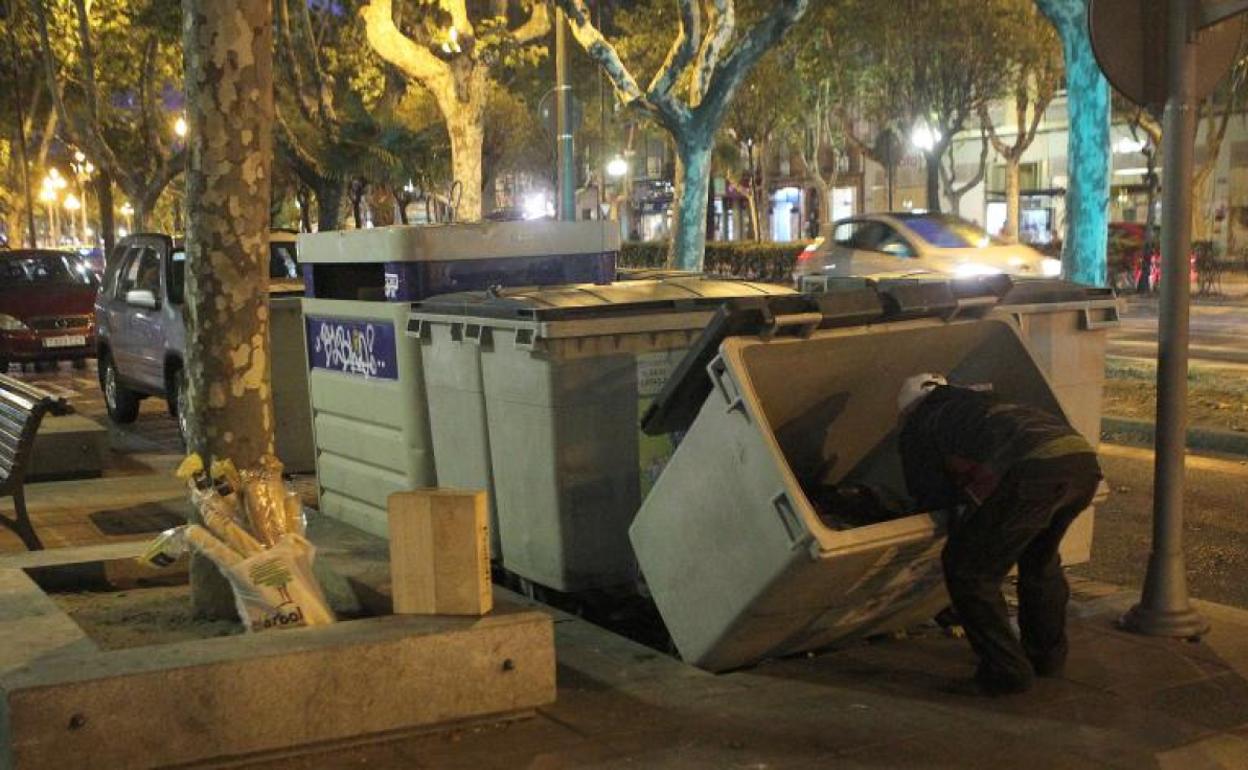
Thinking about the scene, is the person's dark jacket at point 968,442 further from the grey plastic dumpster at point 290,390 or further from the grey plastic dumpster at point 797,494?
the grey plastic dumpster at point 290,390

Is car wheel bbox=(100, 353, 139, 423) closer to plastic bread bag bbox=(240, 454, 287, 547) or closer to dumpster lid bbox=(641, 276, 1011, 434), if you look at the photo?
plastic bread bag bbox=(240, 454, 287, 547)

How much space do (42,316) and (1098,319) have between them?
1601 cm

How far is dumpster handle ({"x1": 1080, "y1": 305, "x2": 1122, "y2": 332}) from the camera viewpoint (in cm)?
632

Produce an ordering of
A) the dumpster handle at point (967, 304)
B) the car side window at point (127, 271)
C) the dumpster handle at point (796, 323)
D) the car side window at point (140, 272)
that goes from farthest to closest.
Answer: the car side window at point (127, 271)
the car side window at point (140, 272)
the dumpster handle at point (967, 304)
the dumpster handle at point (796, 323)

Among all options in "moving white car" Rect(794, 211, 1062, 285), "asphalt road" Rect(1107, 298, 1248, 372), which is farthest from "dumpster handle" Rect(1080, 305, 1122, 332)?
"moving white car" Rect(794, 211, 1062, 285)

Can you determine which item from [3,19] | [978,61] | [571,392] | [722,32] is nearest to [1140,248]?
[978,61]

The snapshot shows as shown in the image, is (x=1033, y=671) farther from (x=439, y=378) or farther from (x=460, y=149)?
(x=460, y=149)

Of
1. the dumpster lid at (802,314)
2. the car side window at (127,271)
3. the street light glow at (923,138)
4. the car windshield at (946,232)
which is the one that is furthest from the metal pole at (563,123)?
the street light glow at (923,138)

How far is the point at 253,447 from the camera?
18.4 feet

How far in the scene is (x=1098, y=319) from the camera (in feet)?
20.9

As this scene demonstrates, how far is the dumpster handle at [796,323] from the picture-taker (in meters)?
4.82

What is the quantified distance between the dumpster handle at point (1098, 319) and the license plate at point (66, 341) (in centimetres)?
1599

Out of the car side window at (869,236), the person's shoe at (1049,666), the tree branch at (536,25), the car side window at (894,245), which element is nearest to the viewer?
the person's shoe at (1049,666)

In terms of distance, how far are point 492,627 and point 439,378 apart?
6.51 feet
